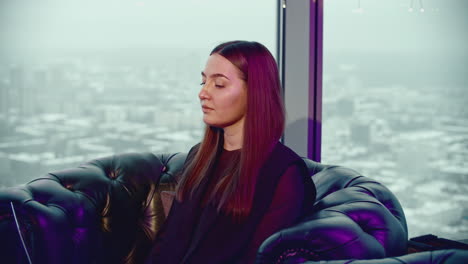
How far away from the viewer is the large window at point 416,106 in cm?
289

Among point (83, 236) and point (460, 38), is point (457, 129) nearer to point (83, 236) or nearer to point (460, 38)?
point (460, 38)

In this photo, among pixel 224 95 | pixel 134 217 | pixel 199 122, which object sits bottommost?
pixel 134 217

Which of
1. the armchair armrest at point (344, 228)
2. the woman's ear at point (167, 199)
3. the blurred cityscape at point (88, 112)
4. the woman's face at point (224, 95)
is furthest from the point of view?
the blurred cityscape at point (88, 112)

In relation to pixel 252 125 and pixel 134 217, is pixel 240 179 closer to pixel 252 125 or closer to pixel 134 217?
pixel 252 125

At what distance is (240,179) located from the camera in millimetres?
1736

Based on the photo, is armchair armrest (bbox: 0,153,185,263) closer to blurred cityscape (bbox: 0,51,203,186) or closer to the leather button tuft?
the leather button tuft

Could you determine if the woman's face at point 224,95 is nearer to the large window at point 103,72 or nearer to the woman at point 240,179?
the woman at point 240,179

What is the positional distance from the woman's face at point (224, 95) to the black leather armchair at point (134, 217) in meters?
0.44

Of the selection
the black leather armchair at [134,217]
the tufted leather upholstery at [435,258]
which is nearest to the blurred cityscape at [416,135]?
the black leather armchair at [134,217]

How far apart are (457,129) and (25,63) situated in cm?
232

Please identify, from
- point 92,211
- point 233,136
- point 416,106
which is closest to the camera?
point 233,136

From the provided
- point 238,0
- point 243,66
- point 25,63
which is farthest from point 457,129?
point 25,63

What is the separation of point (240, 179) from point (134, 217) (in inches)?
28.9

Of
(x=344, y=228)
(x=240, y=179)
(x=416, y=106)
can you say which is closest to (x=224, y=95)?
(x=240, y=179)
